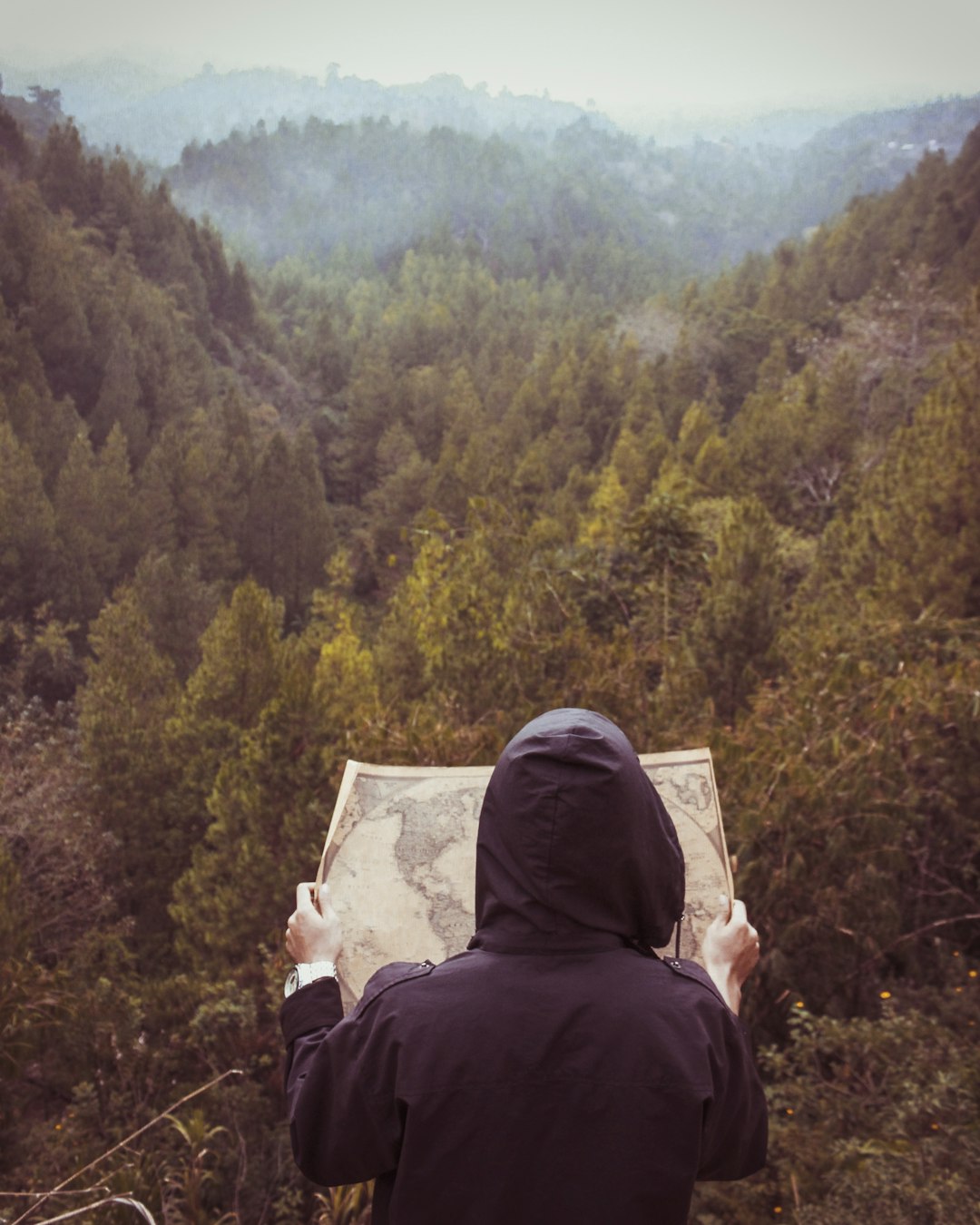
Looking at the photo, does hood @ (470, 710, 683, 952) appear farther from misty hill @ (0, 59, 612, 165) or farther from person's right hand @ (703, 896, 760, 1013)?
misty hill @ (0, 59, 612, 165)

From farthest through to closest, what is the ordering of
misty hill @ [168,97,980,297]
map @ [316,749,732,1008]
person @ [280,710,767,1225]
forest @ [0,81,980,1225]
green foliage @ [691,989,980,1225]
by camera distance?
1. misty hill @ [168,97,980,297]
2. forest @ [0,81,980,1225]
3. green foliage @ [691,989,980,1225]
4. map @ [316,749,732,1008]
5. person @ [280,710,767,1225]

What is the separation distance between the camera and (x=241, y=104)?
65.4 m

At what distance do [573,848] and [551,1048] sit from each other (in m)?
0.23

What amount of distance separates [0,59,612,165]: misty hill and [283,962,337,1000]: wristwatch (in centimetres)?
1061

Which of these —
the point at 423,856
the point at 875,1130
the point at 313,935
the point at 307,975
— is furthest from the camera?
the point at 875,1130

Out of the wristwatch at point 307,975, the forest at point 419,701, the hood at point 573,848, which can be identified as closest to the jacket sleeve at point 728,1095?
the hood at point 573,848

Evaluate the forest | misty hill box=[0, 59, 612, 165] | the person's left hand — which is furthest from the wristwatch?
misty hill box=[0, 59, 612, 165]

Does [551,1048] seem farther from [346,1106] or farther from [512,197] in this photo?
[512,197]

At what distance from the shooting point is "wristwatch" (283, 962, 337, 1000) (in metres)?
1.36

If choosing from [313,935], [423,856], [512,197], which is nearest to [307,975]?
[313,935]

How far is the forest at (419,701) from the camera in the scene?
443 cm

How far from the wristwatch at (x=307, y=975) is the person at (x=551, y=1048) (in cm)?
12

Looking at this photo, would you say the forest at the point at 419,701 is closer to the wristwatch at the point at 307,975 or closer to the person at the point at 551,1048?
the wristwatch at the point at 307,975

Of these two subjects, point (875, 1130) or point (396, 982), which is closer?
point (396, 982)
